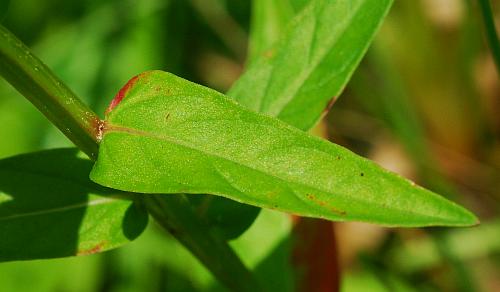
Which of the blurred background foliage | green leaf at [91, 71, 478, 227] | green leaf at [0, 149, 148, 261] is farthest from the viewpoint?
the blurred background foliage

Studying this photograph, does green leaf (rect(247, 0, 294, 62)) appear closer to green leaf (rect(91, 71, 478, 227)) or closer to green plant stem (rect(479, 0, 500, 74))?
green plant stem (rect(479, 0, 500, 74))

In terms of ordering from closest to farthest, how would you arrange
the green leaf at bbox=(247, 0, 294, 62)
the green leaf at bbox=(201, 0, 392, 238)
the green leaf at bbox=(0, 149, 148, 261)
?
the green leaf at bbox=(0, 149, 148, 261) → the green leaf at bbox=(201, 0, 392, 238) → the green leaf at bbox=(247, 0, 294, 62)

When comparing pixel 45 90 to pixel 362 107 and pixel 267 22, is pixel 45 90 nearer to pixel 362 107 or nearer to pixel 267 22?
pixel 267 22

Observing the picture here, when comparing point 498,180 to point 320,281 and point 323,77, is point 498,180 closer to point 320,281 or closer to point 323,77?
point 320,281

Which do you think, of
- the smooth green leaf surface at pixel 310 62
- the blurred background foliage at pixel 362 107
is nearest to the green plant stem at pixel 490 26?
the smooth green leaf surface at pixel 310 62

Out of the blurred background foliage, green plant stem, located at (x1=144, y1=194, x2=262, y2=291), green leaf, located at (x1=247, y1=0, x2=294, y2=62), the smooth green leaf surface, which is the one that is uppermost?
the smooth green leaf surface

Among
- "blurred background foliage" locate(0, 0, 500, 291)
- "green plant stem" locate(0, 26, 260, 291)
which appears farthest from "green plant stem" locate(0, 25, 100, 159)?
"blurred background foliage" locate(0, 0, 500, 291)

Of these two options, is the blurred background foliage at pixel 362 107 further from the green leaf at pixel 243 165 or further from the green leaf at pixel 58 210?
the green leaf at pixel 243 165
